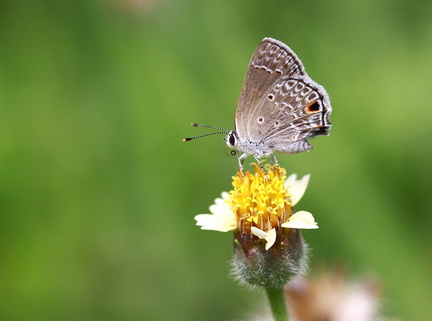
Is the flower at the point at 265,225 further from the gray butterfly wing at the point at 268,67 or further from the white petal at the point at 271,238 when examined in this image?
the gray butterfly wing at the point at 268,67

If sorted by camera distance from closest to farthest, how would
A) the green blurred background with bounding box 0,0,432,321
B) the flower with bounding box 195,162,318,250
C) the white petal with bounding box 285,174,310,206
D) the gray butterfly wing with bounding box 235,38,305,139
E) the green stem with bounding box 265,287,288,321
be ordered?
the green stem with bounding box 265,287,288,321 → the flower with bounding box 195,162,318,250 → the white petal with bounding box 285,174,310,206 → the gray butterfly wing with bounding box 235,38,305,139 → the green blurred background with bounding box 0,0,432,321

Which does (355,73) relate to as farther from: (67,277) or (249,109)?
(67,277)

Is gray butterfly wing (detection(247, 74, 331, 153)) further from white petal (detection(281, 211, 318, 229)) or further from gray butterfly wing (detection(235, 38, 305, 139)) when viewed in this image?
white petal (detection(281, 211, 318, 229))

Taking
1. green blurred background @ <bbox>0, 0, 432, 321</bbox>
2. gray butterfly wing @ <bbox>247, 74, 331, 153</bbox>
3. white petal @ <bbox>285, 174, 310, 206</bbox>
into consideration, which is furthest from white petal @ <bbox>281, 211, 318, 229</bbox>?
green blurred background @ <bbox>0, 0, 432, 321</bbox>

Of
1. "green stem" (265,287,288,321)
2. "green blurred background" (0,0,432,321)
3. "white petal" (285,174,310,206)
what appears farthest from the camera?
"green blurred background" (0,0,432,321)

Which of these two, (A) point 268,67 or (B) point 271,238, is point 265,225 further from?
(A) point 268,67

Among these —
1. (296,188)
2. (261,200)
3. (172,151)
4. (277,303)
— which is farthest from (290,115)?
(172,151)

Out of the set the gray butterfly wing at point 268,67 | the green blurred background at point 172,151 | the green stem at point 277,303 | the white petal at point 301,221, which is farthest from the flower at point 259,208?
the green blurred background at point 172,151

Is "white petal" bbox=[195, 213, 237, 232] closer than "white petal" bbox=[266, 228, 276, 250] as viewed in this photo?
No
